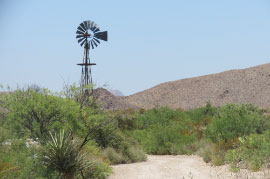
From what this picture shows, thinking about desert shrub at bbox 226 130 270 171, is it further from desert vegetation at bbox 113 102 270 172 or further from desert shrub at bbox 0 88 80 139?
desert shrub at bbox 0 88 80 139

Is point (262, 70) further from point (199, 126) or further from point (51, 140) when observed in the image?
point (51, 140)

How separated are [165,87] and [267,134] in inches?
2586

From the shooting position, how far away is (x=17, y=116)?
11141 millimetres

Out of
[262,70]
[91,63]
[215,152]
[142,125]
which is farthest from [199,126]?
[262,70]

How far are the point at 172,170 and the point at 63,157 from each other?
4.25m

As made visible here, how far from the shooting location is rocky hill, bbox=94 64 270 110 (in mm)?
63625

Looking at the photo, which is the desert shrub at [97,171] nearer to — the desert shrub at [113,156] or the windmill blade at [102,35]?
the desert shrub at [113,156]

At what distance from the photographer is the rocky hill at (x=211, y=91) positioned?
209 feet

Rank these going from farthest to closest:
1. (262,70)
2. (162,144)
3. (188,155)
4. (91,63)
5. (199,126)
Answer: (262,70) < (91,63) < (199,126) < (162,144) < (188,155)

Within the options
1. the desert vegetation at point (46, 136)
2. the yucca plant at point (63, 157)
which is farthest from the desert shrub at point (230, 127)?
the yucca plant at point (63, 157)

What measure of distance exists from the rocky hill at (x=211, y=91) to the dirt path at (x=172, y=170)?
151 ft

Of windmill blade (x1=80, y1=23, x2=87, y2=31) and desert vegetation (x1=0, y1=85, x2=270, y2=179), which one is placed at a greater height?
windmill blade (x1=80, y1=23, x2=87, y2=31)

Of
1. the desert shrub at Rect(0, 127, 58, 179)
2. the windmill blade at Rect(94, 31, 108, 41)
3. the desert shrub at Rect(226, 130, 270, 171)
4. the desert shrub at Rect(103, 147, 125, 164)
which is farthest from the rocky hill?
the desert shrub at Rect(0, 127, 58, 179)

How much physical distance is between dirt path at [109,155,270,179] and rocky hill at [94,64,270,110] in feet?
151
